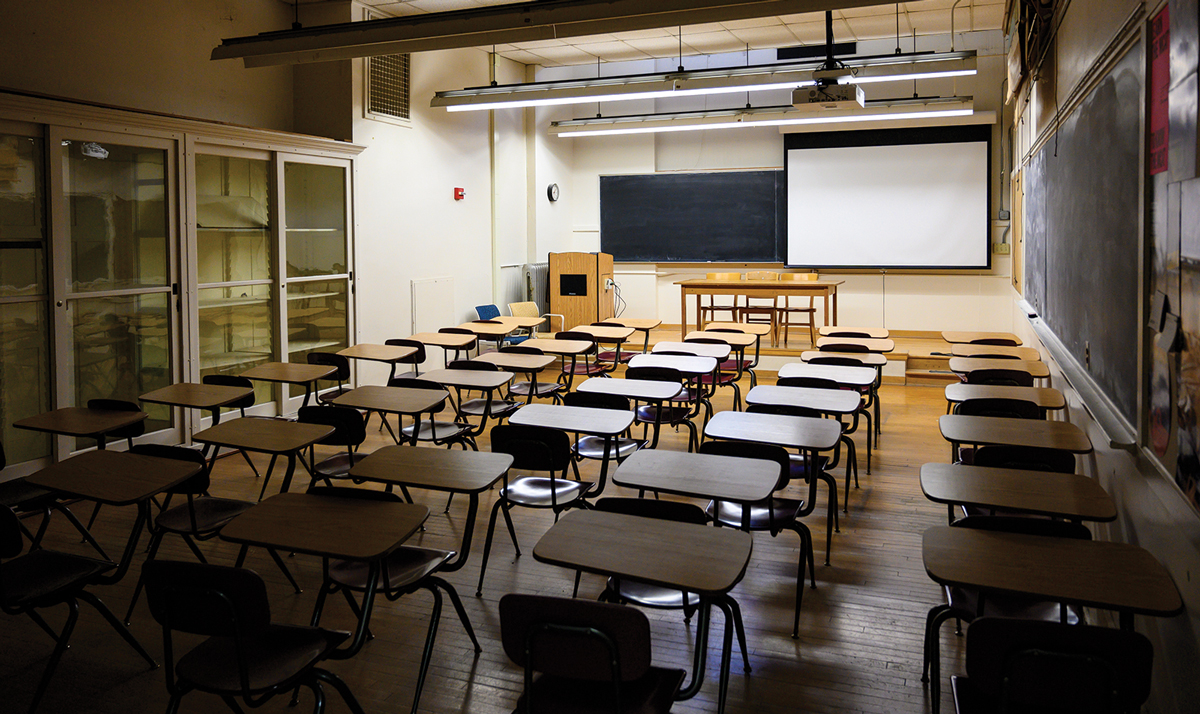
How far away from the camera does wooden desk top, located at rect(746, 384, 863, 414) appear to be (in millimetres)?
4707

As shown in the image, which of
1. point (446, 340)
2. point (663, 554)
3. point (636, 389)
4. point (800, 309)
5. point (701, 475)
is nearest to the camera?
point (663, 554)

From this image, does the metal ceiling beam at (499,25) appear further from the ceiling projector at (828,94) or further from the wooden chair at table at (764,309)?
the wooden chair at table at (764,309)

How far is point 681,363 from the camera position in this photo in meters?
6.15

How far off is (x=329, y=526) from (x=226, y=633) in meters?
0.52

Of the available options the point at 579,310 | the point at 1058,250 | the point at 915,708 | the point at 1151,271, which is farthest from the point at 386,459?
the point at 579,310

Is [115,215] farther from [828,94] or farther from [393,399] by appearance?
[828,94]

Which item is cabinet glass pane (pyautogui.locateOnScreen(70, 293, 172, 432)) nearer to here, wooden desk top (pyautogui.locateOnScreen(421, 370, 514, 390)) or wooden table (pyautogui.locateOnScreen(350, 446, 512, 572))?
wooden desk top (pyautogui.locateOnScreen(421, 370, 514, 390))

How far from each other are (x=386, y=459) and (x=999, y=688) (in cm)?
250

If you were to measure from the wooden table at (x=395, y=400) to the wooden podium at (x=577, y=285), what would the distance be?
19.9 feet

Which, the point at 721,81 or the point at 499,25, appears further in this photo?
the point at 721,81

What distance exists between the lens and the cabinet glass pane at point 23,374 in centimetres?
539

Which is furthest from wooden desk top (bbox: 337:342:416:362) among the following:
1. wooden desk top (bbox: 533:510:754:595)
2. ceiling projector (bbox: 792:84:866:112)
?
wooden desk top (bbox: 533:510:754:595)

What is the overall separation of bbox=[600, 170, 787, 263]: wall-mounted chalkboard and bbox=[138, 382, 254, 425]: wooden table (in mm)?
8341

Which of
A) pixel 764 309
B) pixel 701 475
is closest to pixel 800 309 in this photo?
pixel 764 309
